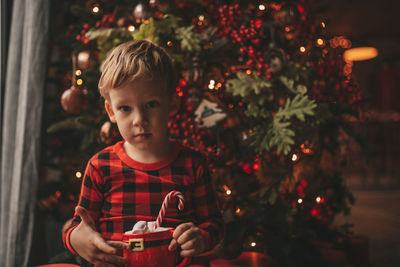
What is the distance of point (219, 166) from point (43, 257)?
0.81 m

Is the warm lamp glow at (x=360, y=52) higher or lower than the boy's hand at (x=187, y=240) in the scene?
higher

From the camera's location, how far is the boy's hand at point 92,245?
0.71 meters

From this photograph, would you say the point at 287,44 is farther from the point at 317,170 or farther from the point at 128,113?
the point at 128,113

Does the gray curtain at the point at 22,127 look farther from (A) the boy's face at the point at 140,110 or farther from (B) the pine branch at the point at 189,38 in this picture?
(A) the boy's face at the point at 140,110

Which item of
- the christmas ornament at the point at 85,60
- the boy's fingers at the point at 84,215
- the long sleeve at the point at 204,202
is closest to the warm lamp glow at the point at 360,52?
the christmas ornament at the point at 85,60

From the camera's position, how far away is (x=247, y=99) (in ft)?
4.26

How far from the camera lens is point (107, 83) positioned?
0.79 m

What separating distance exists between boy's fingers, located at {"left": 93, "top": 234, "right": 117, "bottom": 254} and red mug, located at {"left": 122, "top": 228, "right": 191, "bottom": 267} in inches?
1.1

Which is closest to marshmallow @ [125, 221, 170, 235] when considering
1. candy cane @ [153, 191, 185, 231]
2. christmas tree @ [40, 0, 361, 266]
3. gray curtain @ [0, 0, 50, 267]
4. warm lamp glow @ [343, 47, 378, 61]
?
candy cane @ [153, 191, 185, 231]

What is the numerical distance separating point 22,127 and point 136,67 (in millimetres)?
747

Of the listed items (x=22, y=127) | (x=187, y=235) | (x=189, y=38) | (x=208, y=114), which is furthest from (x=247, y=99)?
(x=22, y=127)

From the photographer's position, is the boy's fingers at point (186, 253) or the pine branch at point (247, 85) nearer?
the boy's fingers at point (186, 253)

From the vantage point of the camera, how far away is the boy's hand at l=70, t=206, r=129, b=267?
0.71 metres

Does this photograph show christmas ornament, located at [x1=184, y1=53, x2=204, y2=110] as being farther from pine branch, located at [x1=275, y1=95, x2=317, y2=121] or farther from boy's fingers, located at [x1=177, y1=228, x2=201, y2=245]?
boy's fingers, located at [x1=177, y1=228, x2=201, y2=245]
